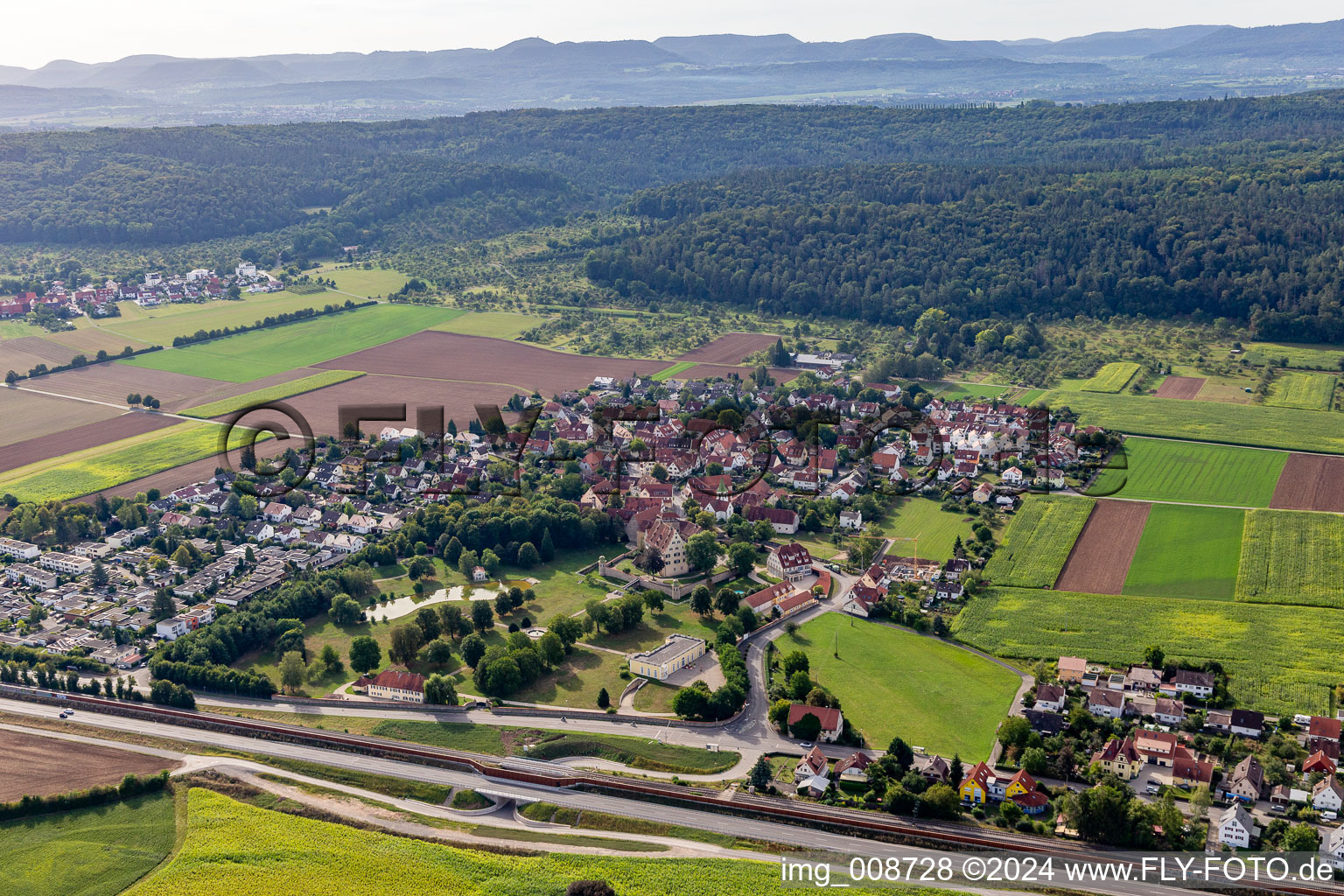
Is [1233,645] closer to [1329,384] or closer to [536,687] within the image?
[536,687]

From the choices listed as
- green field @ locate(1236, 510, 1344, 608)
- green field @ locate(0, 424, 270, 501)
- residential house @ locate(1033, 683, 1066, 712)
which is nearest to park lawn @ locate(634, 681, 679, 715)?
residential house @ locate(1033, 683, 1066, 712)

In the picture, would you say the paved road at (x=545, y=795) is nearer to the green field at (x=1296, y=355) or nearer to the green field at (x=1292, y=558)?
the green field at (x=1292, y=558)

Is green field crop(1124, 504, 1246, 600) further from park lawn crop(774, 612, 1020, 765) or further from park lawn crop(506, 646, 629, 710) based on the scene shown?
park lawn crop(506, 646, 629, 710)

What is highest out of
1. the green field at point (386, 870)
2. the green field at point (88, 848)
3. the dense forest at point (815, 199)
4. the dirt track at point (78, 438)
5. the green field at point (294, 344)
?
the dense forest at point (815, 199)

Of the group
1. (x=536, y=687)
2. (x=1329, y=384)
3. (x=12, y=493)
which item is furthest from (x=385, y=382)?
(x=1329, y=384)

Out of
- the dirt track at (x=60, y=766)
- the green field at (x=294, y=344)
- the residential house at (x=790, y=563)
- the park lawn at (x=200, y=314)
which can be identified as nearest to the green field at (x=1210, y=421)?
the residential house at (x=790, y=563)

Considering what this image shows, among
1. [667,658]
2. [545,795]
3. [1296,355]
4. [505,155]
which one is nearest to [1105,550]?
[667,658]
